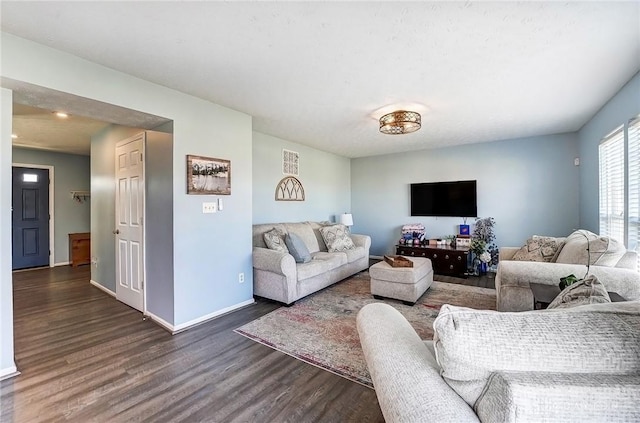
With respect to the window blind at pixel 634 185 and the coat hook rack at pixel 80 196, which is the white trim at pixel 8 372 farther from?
the coat hook rack at pixel 80 196

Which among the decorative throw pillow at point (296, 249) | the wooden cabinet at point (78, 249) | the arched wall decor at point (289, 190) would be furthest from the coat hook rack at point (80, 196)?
the decorative throw pillow at point (296, 249)

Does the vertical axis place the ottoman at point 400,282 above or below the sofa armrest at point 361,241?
below

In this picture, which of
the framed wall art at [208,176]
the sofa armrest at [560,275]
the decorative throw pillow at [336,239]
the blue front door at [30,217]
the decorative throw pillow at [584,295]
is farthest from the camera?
the blue front door at [30,217]

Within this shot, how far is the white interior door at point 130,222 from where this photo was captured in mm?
3188

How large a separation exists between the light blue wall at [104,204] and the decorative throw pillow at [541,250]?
16.5ft

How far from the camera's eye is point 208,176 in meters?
2.97

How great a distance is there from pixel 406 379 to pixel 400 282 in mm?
2579

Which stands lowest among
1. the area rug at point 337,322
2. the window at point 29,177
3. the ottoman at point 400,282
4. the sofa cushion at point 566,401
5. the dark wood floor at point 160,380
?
the dark wood floor at point 160,380

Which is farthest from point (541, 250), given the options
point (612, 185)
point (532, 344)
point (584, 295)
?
point (532, 344)

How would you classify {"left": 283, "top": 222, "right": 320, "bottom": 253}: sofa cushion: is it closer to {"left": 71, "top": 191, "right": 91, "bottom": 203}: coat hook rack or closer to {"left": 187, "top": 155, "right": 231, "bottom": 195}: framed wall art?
{"left": 187, "top": 155, "right": 231, "bottom": 195}: framed wall art

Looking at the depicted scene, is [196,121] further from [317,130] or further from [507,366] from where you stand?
[507,366]

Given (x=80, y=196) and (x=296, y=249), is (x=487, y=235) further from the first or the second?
(x=80, y=196)

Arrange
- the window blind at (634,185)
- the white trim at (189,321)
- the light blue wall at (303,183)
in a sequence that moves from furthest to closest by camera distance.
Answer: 1. the light blue wall at (303,183)
2. the white trim at (189,321)
3. the window blind at (634,185)

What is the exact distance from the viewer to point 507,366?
2.52 feet
